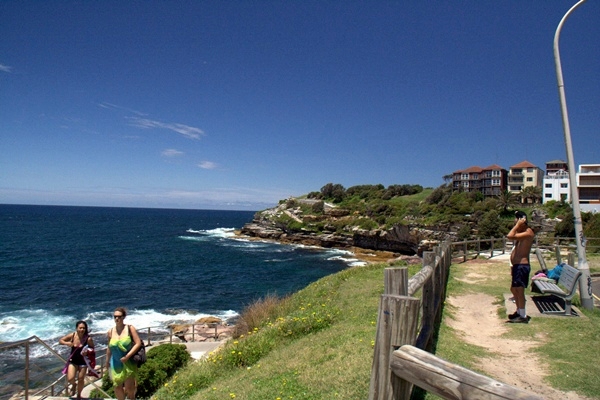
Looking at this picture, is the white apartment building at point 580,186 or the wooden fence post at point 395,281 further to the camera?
the white apartment building at point 580,186

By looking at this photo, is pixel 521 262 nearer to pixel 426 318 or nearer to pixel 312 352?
pixel 426 318

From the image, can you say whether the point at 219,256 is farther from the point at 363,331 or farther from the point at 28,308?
the point at 363,331

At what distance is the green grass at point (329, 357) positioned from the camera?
4.93 meters

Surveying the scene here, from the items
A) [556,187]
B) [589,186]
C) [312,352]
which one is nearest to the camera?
[312,352]

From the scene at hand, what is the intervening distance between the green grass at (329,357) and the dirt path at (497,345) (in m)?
0.17

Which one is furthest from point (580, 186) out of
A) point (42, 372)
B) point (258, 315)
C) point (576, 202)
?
point (42, 372)

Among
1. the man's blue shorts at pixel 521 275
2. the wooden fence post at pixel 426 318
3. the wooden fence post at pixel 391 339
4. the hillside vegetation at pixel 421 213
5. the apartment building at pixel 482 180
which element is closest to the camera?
the wooden fence post at pixel 391 339

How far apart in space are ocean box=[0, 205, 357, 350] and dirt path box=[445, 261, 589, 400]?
18.7 metres

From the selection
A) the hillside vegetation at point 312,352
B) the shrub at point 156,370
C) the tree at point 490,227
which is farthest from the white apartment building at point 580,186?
the shrub at point 156,370

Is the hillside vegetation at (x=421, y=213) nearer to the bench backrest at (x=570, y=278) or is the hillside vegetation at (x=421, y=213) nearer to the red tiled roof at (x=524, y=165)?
the red tiled roof at (x=524, y=165)

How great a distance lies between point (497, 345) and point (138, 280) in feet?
114

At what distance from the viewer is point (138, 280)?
35625mm

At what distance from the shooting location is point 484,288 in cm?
1169

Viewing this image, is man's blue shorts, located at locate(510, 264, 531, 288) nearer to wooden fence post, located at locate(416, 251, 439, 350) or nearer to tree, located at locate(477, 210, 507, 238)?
wooden fence post, located at locate(416, 251, 439, 350)
